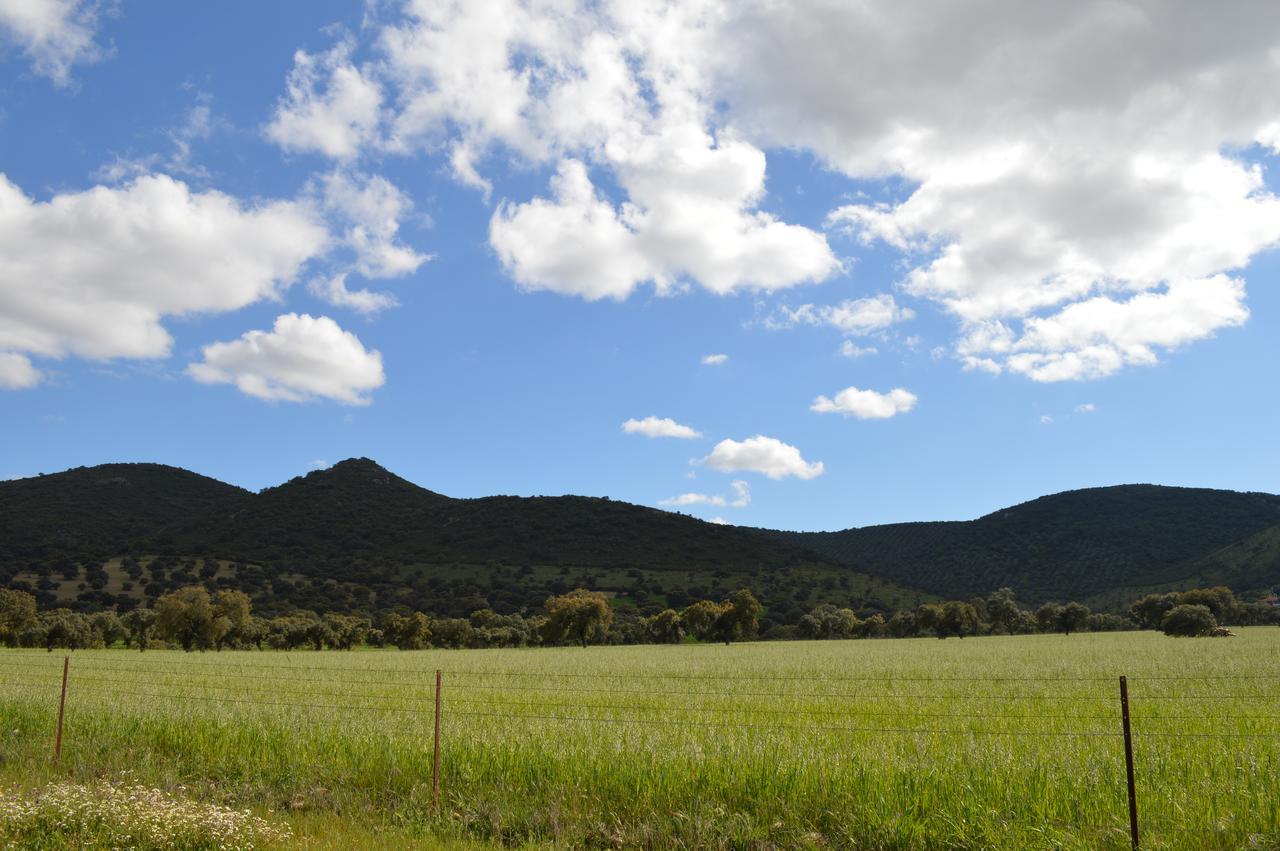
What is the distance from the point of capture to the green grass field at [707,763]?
962cm

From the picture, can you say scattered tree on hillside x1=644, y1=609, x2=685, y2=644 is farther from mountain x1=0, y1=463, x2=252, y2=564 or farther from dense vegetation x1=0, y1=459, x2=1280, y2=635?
mountain x1=0, y1=463, x2=252, y2=564

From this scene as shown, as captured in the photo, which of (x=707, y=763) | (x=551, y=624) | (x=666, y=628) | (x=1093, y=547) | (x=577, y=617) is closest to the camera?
(x=707, y=763)

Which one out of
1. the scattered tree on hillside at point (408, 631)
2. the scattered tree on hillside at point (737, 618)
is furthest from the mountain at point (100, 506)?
the scattered tree on hillside at point (737, 618)

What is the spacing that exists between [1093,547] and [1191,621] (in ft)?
301

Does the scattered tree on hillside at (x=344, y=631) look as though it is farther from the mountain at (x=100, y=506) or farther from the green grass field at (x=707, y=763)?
the green grass field at (x=707, y=763)

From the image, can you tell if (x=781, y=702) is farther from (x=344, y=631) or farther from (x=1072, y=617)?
(x=1072, y=617)

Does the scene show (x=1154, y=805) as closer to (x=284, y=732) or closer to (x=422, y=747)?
(x=422, y=747)

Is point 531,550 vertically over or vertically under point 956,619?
over

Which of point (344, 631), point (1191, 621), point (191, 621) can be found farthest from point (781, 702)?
point (344, 631)

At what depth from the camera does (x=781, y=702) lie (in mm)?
20984

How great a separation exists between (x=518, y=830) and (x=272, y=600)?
111777 millimetres

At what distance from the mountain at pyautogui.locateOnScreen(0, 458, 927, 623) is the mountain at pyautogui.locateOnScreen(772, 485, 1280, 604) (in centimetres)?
2357

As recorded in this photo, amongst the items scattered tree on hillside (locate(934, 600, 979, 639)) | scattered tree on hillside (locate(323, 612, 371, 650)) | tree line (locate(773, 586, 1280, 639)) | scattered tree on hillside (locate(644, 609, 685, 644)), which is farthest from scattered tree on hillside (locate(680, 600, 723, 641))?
scattered tree on hillside (locate(323, 612, 371, 650))

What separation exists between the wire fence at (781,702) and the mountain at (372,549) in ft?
289
